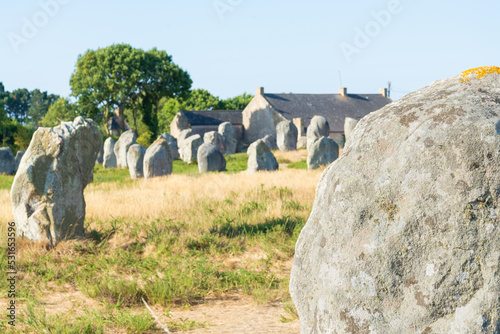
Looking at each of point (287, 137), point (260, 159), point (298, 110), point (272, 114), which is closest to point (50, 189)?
point (260, 159)

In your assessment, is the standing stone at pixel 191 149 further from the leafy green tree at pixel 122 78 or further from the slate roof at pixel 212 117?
the slate roof at pixel 212 117

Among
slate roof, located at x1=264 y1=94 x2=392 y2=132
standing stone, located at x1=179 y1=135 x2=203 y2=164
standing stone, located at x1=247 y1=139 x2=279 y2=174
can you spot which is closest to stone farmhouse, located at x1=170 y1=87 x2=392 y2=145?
slate roof, located at x1=264 y1=94 x2=392 y2=132

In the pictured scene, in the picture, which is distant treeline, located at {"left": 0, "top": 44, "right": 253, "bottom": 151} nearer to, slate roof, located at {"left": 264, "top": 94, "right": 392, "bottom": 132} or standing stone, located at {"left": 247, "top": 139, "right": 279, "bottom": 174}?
slate roof, located at {"left": 264, "top": 94, "right": 392, "bottom": 132}

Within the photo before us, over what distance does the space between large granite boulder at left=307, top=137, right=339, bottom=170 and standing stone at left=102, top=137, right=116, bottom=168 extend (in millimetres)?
13836

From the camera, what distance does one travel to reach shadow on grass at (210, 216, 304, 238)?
8.34m

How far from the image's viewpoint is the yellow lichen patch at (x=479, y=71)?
304 centimetres

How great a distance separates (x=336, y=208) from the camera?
2.74m

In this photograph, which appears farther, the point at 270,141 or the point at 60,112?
the point at 60,112

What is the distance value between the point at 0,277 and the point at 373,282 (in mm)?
5510

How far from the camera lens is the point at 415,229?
2.51 meters

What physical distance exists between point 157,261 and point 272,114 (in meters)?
46.3

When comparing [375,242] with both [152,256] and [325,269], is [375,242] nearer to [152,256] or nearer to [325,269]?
[325,269]
